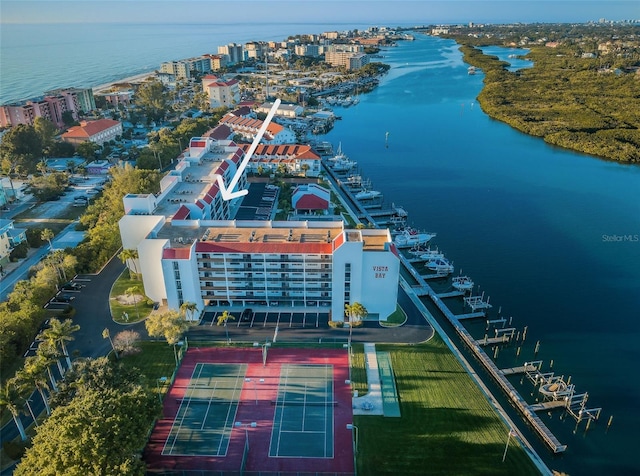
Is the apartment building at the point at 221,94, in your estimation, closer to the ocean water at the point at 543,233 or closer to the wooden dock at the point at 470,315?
the ocean water at the point at 543,233

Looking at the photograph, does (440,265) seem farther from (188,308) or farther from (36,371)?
(36,371)

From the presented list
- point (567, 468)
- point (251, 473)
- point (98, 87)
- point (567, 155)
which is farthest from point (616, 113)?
point (98, 87)

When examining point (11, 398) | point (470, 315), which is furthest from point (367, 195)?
point (11, 398)

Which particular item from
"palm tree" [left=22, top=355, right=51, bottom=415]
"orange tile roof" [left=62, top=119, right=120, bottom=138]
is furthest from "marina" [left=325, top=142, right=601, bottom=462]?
"orange tile roof" [left=62, top=119, right=120, bottom=138]

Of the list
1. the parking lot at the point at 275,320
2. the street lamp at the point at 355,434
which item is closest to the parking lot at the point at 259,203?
the parking lot at the point at 275,320

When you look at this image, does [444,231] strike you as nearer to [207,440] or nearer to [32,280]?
[207,440]

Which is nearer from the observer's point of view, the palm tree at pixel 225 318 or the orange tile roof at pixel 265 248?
the palm tree at pixel 225 318

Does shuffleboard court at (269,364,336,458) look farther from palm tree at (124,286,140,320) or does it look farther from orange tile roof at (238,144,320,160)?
orange tile roof at (238,144,320,160)

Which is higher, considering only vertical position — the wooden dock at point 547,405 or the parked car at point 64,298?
the parked car at point 64,298
